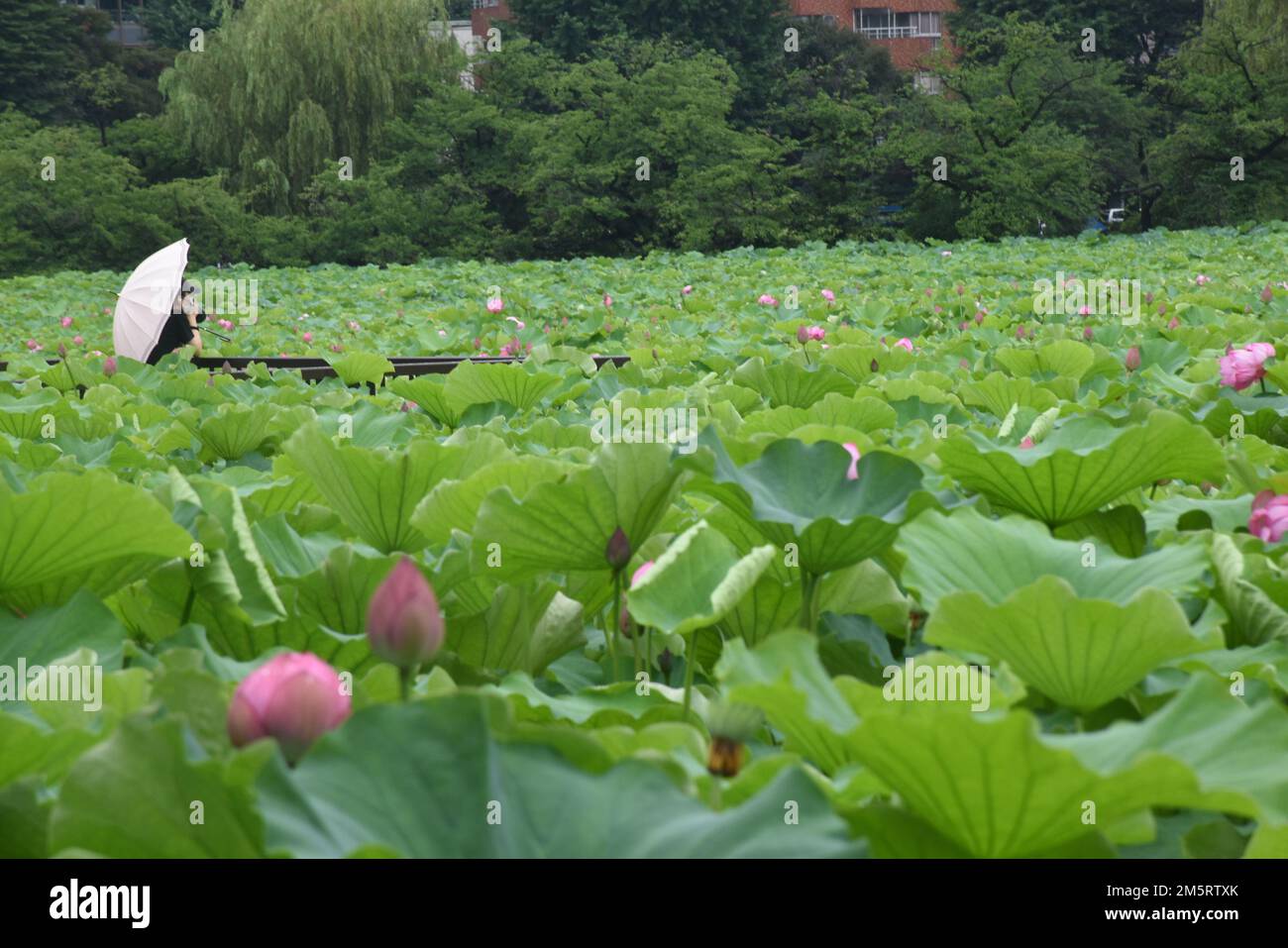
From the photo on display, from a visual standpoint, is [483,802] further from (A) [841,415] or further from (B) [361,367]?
(B) [361,367]

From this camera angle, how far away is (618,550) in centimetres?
85

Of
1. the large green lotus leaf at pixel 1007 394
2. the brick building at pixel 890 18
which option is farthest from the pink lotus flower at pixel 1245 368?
the brick building at pixel 890 18

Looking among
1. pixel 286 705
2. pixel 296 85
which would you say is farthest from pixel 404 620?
pixel 296 85

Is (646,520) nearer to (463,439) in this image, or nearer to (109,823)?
(463,439)

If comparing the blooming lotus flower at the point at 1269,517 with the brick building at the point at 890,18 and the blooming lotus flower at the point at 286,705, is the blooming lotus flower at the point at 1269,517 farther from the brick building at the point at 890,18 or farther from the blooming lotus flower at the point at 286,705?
the brick building at the point at 890,18

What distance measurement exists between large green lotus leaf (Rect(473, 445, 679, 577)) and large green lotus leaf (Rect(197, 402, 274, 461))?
3.18 ft

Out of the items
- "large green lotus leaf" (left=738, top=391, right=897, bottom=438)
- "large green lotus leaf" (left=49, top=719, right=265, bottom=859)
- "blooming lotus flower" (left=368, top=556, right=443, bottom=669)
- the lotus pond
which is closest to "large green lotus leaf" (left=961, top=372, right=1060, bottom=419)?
the lotus pond

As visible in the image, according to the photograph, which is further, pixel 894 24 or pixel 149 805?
pixel 894 24

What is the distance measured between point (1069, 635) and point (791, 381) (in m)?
1.30

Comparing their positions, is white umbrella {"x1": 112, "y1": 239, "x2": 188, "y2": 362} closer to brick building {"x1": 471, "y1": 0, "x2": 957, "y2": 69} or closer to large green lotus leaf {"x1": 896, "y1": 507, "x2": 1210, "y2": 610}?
large green lotus leaf {"x1": 896, "y1": 507, "x2": 1210, "y2": 610}

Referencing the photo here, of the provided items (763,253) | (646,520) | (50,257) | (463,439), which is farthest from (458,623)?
(50,257)

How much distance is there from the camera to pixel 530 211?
19328mm

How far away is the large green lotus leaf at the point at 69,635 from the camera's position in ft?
2.47

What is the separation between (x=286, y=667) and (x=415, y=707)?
69mm
